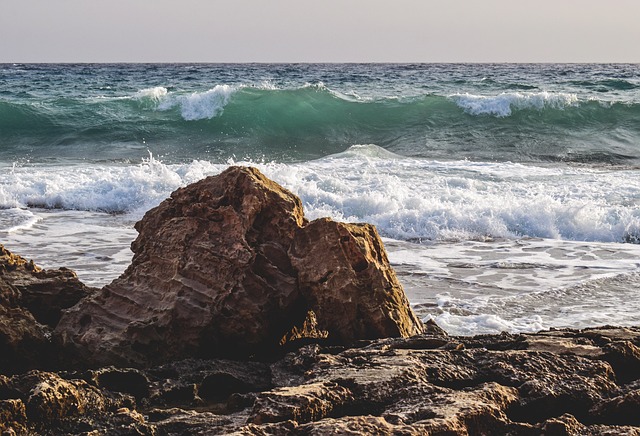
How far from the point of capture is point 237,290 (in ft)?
11.9

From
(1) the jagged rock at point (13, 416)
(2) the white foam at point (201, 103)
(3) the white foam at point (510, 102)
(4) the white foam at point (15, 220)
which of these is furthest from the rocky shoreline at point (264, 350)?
(3) the white foam at point (510, 102)

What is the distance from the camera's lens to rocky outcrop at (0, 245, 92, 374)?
3.44 m

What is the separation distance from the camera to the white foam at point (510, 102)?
20.7 metres

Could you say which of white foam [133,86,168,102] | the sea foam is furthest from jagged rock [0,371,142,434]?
white foam [133,86,168,102]

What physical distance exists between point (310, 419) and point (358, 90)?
2453 centimetres

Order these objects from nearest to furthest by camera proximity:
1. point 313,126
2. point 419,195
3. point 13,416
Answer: point 13,416
point 419,195
point 313,126

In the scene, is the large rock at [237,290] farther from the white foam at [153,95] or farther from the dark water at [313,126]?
the white foam at [153,95]

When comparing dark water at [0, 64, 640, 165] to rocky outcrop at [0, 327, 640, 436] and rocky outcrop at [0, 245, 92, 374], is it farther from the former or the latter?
rocky outcrop at [0, 327, 640, 436]

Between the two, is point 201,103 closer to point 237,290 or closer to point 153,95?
point 153,95

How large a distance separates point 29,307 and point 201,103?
17.9 metres

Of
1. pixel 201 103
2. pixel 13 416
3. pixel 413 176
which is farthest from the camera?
pixel 201 103

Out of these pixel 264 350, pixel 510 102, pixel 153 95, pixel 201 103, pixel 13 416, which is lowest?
pixel 264 350

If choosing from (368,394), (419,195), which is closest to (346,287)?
(368,394)

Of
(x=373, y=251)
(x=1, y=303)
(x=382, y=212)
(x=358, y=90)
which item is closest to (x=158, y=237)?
(x=1, y=303)
